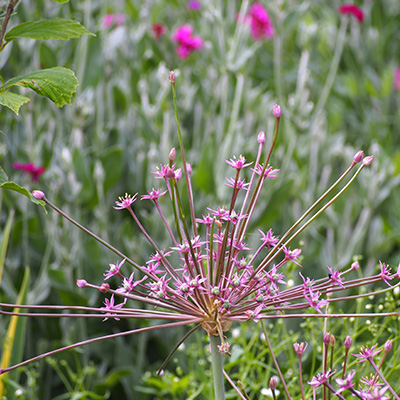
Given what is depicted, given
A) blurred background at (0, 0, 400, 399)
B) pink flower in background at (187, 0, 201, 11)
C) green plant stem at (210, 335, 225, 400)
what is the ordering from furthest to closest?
pink flower in background at (187, 0, 201, 11) < blurred background at (0, 0, 400, 399) < green plant stem at (210, 335, 225, 400)

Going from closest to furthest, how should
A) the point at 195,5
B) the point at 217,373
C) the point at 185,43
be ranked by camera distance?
1. the point at 217,373
2. the point at 185,43
3. the point at 195,5

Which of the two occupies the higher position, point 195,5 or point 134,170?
point 195,5

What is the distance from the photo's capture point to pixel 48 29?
679 mm

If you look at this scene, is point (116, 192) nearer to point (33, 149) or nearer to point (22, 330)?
point (33, 149)

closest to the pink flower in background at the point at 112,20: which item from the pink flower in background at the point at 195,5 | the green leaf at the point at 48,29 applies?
the pink flower in background at the point at 195,5

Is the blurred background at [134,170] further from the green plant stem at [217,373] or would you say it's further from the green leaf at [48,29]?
the green leaf at [48,29]

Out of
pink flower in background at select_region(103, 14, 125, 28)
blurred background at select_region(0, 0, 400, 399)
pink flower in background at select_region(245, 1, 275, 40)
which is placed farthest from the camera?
pink flower in background at select_region(103, 14, 125, 28)

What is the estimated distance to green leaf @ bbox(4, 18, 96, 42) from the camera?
0.67 meters

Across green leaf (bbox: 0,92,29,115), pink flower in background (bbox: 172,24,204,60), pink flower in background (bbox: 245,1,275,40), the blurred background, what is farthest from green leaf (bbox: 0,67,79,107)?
pink flower in background (bbox: 245,1,275,40)

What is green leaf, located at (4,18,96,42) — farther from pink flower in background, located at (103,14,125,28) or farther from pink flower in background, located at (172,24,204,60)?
pink flower in background, located at (103,14,125,28)

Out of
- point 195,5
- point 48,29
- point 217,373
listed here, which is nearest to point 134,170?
point 195,5

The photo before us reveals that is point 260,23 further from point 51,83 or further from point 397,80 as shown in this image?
point 51,83

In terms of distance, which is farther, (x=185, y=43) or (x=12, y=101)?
(x=185, y=43)

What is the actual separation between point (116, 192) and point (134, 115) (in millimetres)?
372
